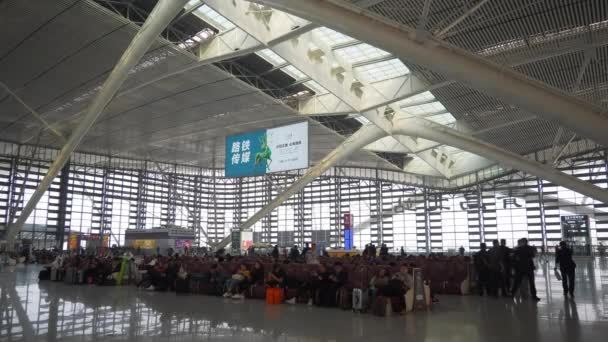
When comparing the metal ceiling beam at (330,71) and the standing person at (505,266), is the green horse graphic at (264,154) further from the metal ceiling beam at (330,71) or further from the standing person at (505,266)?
the standing person at (505,266)

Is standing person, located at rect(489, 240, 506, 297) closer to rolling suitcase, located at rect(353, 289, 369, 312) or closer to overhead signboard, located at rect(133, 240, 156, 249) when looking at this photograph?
rolling suitcase, located at rect(353, 289, 369, 312)

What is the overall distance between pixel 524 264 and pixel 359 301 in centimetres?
500

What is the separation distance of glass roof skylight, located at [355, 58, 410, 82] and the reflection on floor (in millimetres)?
12900

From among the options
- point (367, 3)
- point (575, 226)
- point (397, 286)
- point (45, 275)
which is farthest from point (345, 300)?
point (575, 226)

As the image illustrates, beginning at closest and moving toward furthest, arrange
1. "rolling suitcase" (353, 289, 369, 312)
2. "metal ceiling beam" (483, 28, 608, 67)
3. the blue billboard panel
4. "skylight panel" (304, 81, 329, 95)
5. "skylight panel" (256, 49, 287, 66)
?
"rolling suitcase" (353, 289, 369, 312)
"metal ceiling beam" (483, 28, 608, 67)
"skylight panel" (256, 49, 287, 66)
the blue billboard panel
"skylight panel" (304, 81, 329, 95)

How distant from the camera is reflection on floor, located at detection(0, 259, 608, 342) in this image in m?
7.12

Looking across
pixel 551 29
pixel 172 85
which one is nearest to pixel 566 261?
pixel 551 29

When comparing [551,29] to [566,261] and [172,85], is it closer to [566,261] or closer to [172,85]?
[566,261]

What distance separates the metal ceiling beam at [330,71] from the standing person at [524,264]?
10563 mm

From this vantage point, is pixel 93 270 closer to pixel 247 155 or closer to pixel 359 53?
pixel 247 155

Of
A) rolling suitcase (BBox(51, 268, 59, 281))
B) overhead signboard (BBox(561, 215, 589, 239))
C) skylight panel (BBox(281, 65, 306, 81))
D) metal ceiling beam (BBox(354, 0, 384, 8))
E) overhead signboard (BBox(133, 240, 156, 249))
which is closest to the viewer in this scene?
metal ceiling beam (BBox(354, 0, 384, 8))

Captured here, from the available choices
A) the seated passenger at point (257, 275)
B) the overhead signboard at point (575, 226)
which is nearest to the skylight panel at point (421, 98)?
the seated passenger at point (257, 275)

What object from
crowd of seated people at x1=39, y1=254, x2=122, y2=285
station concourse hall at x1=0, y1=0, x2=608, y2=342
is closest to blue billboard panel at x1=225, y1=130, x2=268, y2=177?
station concourse hall at x1=0, y1=0, x2=608, y2=342

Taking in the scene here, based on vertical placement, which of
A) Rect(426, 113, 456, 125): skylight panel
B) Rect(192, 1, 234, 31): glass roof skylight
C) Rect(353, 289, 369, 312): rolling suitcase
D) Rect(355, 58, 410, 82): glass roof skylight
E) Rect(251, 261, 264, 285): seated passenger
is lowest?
Rect(353, 289, 369, 312): rolling suitcase
